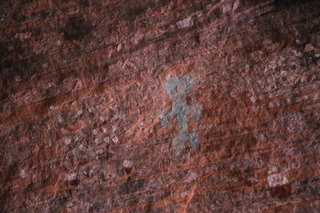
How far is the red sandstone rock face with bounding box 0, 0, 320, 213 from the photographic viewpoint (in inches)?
68.6

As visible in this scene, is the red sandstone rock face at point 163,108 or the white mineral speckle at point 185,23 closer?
the red sandstone rock face at point 163,108

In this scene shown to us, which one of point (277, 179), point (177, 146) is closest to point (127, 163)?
point (177, 146)

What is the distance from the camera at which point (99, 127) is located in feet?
6.42

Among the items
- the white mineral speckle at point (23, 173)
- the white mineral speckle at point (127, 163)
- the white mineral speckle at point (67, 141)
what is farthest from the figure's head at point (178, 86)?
the white mineral speckle at point (23, 173)

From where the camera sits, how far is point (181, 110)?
1.90m

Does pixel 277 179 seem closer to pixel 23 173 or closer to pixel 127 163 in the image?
pixel 127 163

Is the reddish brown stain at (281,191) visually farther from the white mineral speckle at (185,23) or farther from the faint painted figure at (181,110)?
the white mineral speckle at (185,23)

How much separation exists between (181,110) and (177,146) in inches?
8.6

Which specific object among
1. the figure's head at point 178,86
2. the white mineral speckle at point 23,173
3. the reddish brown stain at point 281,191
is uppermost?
the figure's head at point 178,86

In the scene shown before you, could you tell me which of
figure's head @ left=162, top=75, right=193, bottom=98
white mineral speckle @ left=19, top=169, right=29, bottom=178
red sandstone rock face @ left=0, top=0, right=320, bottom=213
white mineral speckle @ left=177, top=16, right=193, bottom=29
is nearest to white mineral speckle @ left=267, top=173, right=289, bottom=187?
red sandstone rock face @ left=0, top=0, right=320, bottom=213

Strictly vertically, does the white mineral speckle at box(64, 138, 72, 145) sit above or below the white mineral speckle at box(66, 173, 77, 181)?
above

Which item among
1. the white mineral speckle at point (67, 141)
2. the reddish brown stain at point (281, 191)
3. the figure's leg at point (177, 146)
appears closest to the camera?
the reddish brown stain at point (281, 191)

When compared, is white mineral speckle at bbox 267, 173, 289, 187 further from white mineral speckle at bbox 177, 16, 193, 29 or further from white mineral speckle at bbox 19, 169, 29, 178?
white mineral speckle at bbox 19, 169, 29, 178

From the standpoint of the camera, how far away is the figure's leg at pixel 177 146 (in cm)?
184
